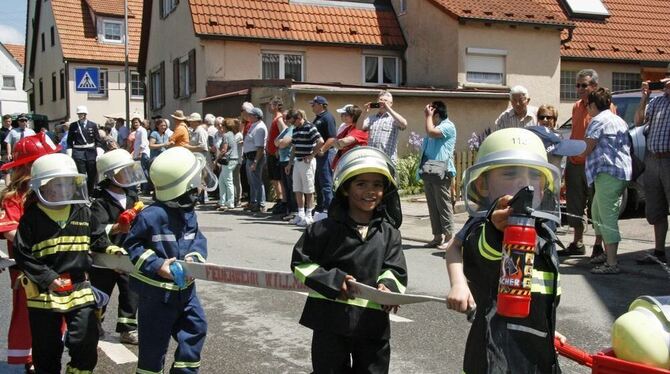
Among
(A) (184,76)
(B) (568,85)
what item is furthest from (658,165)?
(A) (184,76)

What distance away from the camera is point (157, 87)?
30406mm

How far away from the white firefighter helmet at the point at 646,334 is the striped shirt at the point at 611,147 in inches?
217

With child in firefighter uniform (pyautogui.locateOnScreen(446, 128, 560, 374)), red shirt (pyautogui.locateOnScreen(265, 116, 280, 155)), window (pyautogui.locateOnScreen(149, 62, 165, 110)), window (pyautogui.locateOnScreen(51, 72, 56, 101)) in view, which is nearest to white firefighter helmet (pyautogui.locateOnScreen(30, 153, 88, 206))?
child in firefighter uniform (pyautogui.locateOnScreen(446, 128, 560, 374))

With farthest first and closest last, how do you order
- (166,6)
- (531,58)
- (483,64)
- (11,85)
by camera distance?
1. (11,85)
2. (166,6)
3. (531,58)
4. (483,64)

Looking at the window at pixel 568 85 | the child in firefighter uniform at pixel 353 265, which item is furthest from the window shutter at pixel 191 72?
the child in firefighter uniform at pixel 353 265

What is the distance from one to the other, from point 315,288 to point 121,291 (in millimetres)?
2996

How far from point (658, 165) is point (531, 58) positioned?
15478 millimetres

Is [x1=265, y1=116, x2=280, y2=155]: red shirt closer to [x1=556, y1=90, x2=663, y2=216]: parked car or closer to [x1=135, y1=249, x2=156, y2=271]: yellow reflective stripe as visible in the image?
[x1=556, y1=90, x2=663, y2=216]: parked car

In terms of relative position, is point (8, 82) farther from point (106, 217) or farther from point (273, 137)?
point (106, 217)

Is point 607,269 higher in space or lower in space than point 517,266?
lower

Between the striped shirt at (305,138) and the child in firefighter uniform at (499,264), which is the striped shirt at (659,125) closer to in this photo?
the striped shirt at (305,138)

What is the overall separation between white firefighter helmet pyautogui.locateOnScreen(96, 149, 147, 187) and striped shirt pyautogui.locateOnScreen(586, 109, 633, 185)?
16.1ft

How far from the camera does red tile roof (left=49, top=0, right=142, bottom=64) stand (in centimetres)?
3909

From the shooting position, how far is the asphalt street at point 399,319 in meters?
5.39
